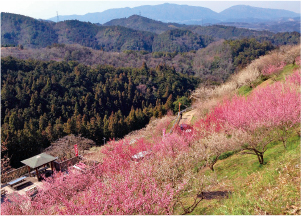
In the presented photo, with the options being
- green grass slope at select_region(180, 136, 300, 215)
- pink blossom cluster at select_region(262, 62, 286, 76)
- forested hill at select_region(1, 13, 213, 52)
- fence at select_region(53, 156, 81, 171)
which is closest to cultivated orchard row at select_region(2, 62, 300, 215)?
green grass slope at select_region(180, 136, 300, 215)

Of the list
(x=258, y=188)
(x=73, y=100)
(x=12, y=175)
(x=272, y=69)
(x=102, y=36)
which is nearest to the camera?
(x=258, y=188)

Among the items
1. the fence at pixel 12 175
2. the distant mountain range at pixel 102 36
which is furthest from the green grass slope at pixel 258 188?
the distant mountain range at pixel 102 36

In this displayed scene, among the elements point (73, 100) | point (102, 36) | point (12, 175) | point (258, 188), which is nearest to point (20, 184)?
point (12, 175)

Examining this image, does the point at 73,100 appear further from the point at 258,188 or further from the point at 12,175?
the point at 258,188

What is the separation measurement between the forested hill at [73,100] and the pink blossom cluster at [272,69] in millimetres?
15953

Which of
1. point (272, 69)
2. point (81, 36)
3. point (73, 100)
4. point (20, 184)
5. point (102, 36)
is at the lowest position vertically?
point (20, 184)

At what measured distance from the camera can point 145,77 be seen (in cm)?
5722

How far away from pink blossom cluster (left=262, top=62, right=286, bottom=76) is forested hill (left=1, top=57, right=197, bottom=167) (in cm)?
1595

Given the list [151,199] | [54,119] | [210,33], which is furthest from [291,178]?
[210,33]

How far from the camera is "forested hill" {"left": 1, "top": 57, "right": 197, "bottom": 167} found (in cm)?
2673

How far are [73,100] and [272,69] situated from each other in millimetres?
33281

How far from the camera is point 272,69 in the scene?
21.2 metres

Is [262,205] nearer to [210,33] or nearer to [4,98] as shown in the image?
[4,98]

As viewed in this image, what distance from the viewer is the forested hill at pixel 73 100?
26734mm
